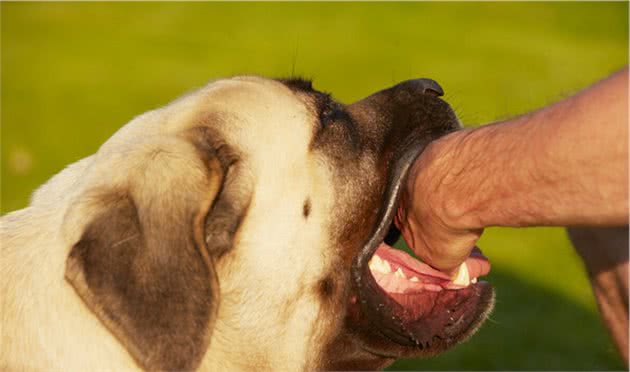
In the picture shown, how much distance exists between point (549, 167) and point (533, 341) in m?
4.56

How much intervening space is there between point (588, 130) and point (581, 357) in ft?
15.2

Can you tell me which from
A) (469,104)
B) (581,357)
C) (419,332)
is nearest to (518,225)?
(419,332)

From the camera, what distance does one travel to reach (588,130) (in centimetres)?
294

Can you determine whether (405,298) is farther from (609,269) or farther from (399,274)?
(609,269)

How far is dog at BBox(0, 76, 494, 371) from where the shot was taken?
3.11 metres

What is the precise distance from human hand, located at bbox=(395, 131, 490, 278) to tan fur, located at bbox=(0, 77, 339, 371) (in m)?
0.34

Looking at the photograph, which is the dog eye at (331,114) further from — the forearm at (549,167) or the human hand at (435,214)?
the forearm at (549,167)

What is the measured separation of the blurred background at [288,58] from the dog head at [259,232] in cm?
480

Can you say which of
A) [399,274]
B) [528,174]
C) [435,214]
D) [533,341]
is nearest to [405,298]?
[399,274]

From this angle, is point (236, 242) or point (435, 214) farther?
point (435, 214)

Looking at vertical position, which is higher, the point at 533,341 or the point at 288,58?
the point at 533,341

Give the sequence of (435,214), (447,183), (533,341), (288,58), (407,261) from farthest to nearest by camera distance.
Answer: (288,58) < (533,341) < (407,261) < (435,214) < (447,183)

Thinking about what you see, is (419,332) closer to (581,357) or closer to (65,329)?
(65,329)

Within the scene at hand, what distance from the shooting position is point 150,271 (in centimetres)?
309
